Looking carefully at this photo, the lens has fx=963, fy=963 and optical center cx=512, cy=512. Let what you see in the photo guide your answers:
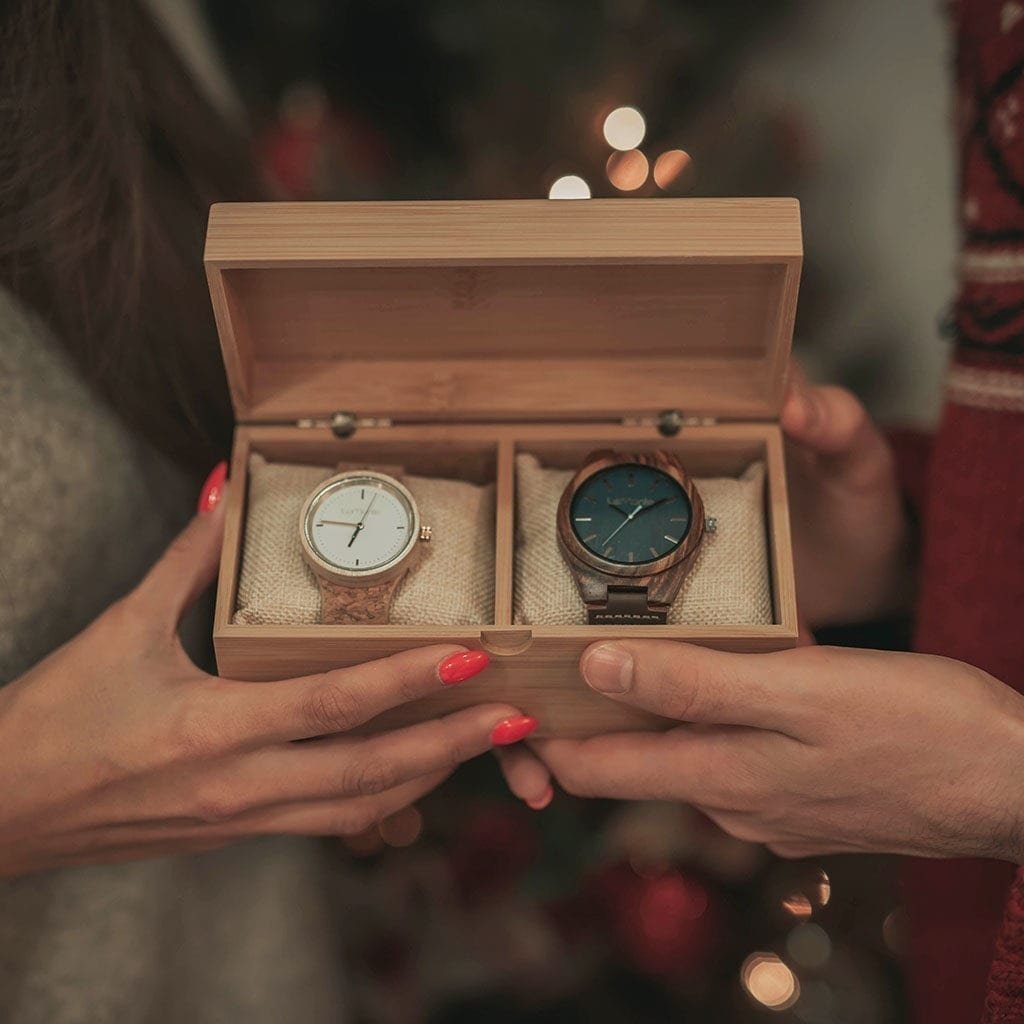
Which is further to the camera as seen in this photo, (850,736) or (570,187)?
(570,187)

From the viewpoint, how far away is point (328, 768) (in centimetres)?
104

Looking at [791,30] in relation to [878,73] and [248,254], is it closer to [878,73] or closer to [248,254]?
[878,73]

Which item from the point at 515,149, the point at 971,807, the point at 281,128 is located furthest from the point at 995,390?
the point at 281,128

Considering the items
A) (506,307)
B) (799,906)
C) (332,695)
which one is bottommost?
(799,906)

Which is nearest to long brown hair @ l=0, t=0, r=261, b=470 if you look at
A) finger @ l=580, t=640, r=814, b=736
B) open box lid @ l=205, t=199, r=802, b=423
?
open box lid @ l=205, t=199, r=802, b=423

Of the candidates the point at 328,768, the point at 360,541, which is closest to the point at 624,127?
the point at 360,541

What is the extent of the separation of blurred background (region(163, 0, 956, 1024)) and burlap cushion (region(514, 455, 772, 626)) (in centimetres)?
43

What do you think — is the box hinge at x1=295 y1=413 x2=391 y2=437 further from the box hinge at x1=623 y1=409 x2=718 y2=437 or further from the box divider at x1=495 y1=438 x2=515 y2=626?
the box hinge at x1=623 y1=409 x2=718 y2=437

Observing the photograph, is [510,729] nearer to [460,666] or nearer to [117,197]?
[460,666]

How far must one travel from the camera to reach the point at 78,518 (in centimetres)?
114

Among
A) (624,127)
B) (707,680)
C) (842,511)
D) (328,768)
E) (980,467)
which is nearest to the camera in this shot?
(707,680)

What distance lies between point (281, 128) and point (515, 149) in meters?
0.41

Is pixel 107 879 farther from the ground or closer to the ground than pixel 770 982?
farther from the ground

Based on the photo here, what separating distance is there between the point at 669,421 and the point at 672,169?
0.70 meters
